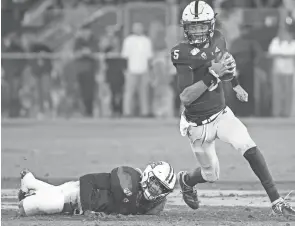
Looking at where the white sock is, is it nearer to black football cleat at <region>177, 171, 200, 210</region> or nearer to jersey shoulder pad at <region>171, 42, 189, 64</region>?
black football cleat at <region>177, 171, 200, 210</region>

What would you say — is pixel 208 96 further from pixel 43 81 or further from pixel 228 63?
pixel 43 81

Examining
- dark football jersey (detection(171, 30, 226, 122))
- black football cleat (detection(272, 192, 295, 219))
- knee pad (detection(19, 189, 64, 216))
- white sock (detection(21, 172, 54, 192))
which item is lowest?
black football cleat (detection(272, 192, 295, 219))

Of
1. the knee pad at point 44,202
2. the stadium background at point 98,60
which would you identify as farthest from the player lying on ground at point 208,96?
the stadium background at point 98,60

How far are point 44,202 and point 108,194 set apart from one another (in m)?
0.56

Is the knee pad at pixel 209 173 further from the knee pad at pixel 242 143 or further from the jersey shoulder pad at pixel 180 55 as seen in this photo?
the jersey shoulder pad at pixel 180 55

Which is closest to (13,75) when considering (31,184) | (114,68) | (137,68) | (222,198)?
(114,68)

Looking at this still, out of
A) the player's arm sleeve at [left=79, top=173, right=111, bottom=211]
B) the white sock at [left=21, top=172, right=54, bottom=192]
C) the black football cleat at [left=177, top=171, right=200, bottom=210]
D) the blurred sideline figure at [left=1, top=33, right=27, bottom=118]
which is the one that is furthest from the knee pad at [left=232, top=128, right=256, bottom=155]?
the blurred sideline figure at [left=1, top=33, right=27, bottom=118]

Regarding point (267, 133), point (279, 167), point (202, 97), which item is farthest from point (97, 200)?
point (267, 133)

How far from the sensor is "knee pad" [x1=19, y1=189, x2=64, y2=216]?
27.0ft

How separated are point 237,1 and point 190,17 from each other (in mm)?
10205

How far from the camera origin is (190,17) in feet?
28.2

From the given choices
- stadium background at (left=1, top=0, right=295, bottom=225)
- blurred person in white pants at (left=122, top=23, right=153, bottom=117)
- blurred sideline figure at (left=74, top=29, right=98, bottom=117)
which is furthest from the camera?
blurred sideline figure at (left=74, top=29, right=98, bottom=117)

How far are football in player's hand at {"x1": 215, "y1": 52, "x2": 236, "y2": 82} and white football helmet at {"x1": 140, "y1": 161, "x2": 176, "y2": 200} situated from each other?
98 cm

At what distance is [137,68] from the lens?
60.3 ft
